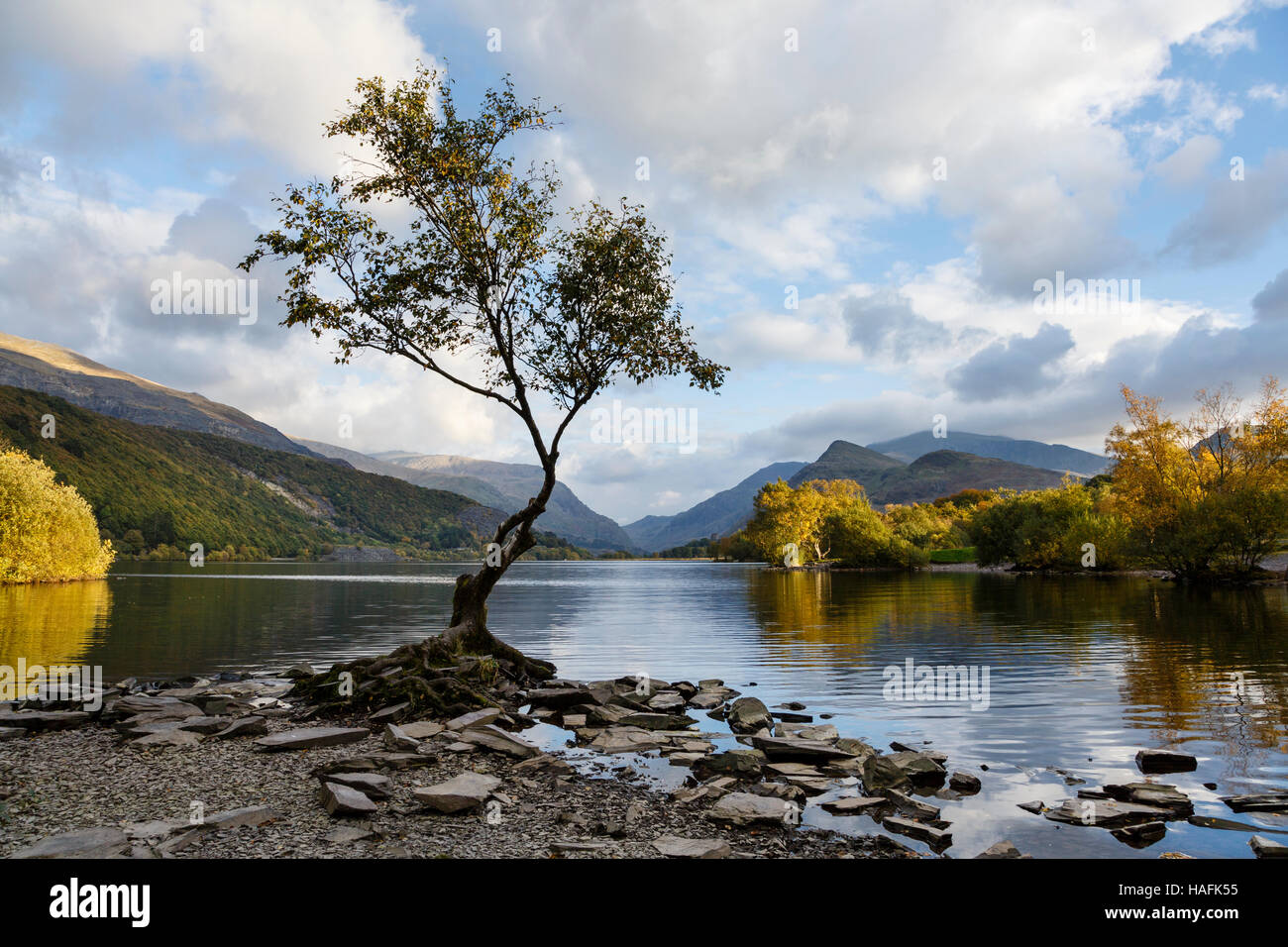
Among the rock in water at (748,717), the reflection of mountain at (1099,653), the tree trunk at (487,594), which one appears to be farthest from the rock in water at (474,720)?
the reflection of mountain at (1099,653)

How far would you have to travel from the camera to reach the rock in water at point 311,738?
1532 cm

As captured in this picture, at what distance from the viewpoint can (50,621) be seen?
4419 cm

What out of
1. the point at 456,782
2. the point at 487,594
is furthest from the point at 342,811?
the point at 487,594

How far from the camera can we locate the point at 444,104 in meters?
23.9

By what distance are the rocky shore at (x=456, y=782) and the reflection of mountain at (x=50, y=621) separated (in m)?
14.8

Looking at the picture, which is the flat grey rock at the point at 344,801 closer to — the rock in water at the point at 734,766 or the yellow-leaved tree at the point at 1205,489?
the rock in water at the point at 734,766

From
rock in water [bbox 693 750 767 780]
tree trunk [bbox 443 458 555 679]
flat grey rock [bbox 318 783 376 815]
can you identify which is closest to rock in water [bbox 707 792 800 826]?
rock in water [bbox 693 750 767 780]

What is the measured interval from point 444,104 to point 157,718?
1993 centimetres

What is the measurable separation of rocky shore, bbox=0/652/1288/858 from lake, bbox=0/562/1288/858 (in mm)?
738

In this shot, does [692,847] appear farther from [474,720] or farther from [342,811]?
[474,720]

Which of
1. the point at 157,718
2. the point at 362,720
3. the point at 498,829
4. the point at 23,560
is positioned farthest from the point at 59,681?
the point at 23,560

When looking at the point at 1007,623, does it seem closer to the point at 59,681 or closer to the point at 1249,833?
the point at 1249,833

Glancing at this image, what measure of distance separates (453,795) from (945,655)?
2660 cm

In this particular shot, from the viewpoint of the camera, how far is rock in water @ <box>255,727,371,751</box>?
15.3m
